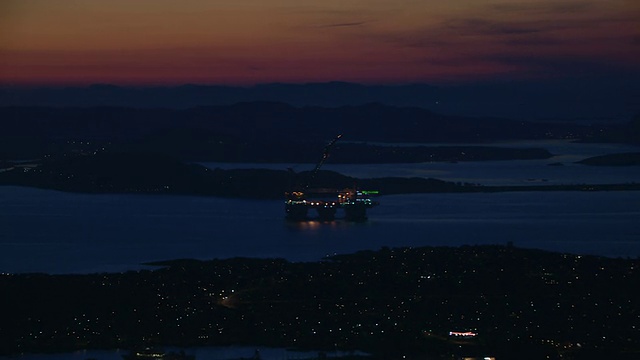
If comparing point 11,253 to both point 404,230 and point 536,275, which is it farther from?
point 536,275

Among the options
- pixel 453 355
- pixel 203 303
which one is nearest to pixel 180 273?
A: pixel 203 303

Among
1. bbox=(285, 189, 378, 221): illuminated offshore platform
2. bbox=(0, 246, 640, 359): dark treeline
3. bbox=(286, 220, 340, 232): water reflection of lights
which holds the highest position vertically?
bbox=(0, 246, 640, 359): dark treeline

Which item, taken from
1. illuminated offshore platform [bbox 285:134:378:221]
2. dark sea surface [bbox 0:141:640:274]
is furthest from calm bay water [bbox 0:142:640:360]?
illuminated offshore platform [bbox 285:134:378:221]

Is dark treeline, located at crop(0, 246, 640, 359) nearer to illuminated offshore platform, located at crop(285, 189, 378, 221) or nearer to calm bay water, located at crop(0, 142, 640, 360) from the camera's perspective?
calm bay water, located at crop(0, 142, 640, 360)

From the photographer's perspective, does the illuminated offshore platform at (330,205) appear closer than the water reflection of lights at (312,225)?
No

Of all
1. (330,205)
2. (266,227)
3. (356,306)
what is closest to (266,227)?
(266,227)

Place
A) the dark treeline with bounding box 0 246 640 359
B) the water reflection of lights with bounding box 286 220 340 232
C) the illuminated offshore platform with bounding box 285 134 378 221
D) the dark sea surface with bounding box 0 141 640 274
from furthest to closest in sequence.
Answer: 1. the illuminated offshore platform with bounding box 285 134 378 221
2. the water reflection of lights with bounding box 286 220 340 232
3. the dark sea surface with bounding box 0 141 640 274
4. the dark treeline with bounding box 0 246 640 359

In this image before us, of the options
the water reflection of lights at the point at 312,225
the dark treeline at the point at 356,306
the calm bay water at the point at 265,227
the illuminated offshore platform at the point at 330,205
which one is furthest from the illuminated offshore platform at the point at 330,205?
the dark treeline at the point at 356,306

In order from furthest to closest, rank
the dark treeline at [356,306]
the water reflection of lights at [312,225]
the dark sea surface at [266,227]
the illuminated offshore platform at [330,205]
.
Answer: the illuminated offshore platform at [330,205]
the water reflection of lights at [312,225]
the dark sea surface at [266,227]
the dark treeline at [356,306]

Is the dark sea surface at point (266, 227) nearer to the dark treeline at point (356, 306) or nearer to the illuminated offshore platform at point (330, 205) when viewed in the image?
the illuminated offshore platform at point (330, 205)
